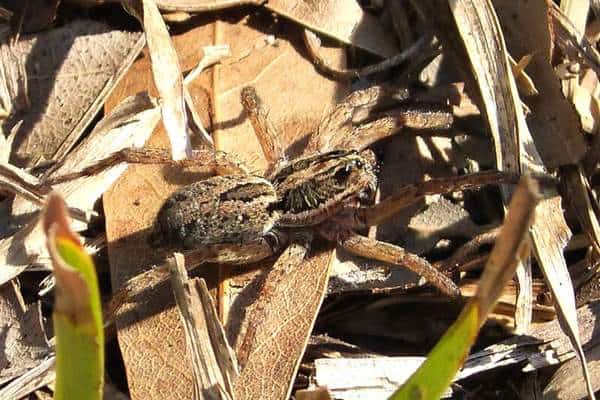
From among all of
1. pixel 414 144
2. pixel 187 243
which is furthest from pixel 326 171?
pixel 187 243

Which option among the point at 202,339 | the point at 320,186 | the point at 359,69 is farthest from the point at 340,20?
the point at 202,339

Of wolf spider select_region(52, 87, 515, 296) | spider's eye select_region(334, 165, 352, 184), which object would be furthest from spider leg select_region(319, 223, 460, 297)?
spider's eye select_region(334, 165, 352, 184)

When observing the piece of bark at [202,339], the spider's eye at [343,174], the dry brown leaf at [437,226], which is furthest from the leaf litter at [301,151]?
the piece of bark at [202,339]

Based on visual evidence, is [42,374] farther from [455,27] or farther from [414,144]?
[455,27]

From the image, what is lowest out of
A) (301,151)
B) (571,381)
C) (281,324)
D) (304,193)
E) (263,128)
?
(571,381)

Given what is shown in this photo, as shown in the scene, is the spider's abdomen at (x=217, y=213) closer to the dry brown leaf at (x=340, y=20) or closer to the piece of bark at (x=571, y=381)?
the dry brown leaf at (x=340, y=20)

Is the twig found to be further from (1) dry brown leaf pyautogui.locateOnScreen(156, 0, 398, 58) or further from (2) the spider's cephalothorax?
(2) the spider's cephalothorax

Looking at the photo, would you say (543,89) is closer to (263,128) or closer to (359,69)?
(359,69)
